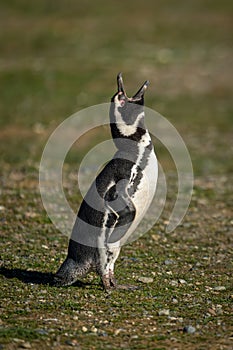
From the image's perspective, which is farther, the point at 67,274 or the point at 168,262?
the point at 168,262

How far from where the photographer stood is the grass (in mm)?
7898

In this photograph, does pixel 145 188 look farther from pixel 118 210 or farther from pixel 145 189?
pixel 118 210

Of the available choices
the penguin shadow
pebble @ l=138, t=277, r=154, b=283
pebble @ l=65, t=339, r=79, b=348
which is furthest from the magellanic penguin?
pebble @ l=65, t=339, r=79, b=348

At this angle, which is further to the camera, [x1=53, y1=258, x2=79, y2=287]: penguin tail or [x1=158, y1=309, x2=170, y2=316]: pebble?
[x1=53, y1=258, x2=79, y2=287]: penguin tail

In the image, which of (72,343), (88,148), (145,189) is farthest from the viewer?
(88,148)

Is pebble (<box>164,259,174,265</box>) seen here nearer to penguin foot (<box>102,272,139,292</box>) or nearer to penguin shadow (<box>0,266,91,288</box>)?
penguin foot (<box>102,272,139,292</box>)

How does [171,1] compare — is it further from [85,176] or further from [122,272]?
[122,272]

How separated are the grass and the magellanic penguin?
1.35 ft

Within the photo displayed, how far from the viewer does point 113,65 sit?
35156mm

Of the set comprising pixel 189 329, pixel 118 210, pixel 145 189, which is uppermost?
pixel 145 189

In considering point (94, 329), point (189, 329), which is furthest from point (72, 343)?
point (189, 329)

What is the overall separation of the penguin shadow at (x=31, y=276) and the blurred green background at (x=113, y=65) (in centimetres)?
785

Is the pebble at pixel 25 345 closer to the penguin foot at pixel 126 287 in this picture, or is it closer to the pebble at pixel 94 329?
the pebble at pixel 94 329

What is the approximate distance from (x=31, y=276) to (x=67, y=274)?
924mm
